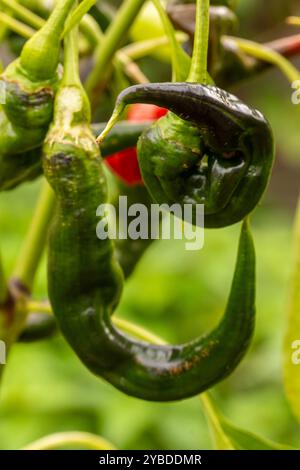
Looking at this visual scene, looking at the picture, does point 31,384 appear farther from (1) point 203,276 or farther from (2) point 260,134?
(2) point 260,134

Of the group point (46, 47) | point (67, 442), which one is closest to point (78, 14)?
point (46, 47)

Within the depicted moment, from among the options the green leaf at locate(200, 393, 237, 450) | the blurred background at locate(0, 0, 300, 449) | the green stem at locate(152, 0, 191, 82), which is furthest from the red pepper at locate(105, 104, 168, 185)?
the blurred background at locate(0, 0, 300, 449)

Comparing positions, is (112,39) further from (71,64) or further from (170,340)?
(170,340)

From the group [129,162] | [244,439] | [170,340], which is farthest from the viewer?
[170,340]

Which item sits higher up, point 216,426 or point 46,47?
point 46,47

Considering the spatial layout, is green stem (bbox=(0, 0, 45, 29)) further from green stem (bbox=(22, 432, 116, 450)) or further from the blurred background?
the blurred background

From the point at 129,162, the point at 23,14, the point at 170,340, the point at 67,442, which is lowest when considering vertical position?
the point at 170,340
